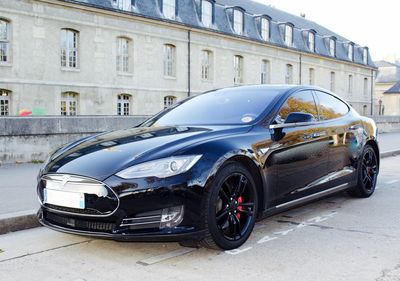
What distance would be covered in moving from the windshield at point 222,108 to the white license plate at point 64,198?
1593 millimetres

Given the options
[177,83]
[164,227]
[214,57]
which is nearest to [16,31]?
[177,83]

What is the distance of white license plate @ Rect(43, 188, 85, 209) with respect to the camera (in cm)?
388

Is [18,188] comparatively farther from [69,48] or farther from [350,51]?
[350,51]

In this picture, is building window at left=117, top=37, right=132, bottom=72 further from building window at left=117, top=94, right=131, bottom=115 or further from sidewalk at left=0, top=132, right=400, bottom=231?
sidewalk at left=0, top=132, right=400, bottom=231

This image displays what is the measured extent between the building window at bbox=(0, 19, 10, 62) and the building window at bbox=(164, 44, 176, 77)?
10.7 metres

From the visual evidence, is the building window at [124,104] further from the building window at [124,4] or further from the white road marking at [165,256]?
the white road marking at [165,256]

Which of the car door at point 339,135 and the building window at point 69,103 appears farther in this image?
the building window at point 69,103

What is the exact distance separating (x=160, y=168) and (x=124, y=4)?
26648 millimetres

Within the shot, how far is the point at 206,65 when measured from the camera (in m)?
35.2

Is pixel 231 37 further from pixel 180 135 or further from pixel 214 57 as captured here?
pixel 180 135

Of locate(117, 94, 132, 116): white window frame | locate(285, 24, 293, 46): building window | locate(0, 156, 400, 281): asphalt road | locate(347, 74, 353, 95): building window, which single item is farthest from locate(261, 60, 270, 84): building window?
locate(0, 156, 400, 281): asphalt road

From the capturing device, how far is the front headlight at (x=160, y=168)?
3.81m

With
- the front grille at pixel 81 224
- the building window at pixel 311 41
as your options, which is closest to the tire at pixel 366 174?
the front grille at pixel 81 224

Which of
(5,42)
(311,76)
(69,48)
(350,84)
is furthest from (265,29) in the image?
(5,42)
